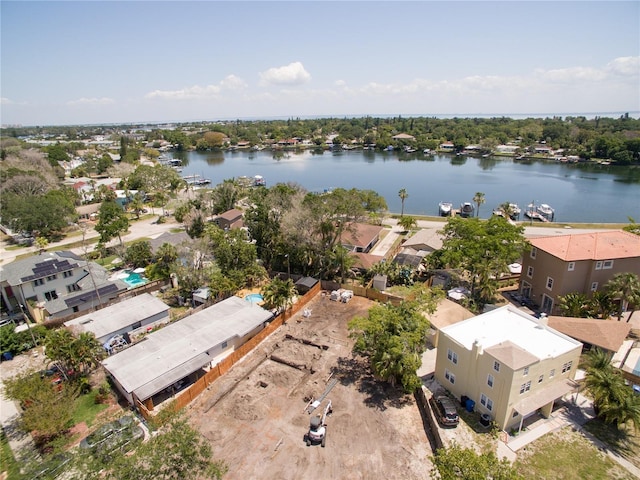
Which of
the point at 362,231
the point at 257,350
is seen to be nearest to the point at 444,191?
the point at 362,231

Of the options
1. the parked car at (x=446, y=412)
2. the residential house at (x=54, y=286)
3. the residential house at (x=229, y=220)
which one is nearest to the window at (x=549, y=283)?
the parked car at (x=446, y=412)

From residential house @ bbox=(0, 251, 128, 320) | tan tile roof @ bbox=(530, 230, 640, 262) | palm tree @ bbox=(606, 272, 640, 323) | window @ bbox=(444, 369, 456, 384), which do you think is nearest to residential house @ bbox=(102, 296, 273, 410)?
residential house @ bbox=(0, 251, 128, 320)

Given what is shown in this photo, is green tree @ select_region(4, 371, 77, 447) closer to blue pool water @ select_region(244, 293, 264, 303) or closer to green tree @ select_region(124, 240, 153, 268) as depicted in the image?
blue pool water @ select_region(244, 293, 264, 303)

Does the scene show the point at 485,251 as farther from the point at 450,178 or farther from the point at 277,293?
the point at 450,178

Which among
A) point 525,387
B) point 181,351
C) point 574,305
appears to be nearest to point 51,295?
point 181,351

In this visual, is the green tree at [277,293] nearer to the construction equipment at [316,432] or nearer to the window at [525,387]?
the construction equipment at [316,432]

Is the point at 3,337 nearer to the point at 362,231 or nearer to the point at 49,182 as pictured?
the point at 362,231

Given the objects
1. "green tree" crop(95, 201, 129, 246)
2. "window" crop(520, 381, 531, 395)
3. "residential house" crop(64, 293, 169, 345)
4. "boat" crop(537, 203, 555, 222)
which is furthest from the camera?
"boat" crop(537, 203, 555, 222)
